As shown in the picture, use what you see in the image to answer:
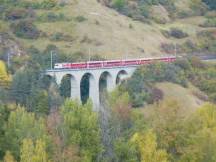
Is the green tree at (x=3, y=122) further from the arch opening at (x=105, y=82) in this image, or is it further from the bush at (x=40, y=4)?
the bush at (x=40, y=4)

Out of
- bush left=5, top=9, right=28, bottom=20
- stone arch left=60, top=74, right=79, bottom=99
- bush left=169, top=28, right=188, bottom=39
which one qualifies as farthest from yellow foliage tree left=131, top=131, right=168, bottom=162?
bush left=169, top=28, right=188, bottom=39

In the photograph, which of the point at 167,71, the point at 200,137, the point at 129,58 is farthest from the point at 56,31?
the point at 200,137

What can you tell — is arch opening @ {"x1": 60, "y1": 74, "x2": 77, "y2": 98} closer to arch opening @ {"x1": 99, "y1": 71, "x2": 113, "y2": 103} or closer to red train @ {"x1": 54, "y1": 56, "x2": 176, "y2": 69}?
red train @ {"x1": 54, "y1": 56, "x2": 176, "y2": 69}

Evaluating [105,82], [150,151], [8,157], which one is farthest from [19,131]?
[105,82]

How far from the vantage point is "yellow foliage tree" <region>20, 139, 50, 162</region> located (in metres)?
51.8

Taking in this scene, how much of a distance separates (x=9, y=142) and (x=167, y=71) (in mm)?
44035

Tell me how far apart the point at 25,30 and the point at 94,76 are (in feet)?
53.1

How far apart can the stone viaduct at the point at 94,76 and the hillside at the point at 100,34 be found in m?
5.92

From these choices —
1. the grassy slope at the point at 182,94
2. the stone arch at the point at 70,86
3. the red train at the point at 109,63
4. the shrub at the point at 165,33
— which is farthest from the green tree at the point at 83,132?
the shrub at the point at 165,33

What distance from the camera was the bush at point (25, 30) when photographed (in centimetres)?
10362

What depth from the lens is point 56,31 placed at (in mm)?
106312

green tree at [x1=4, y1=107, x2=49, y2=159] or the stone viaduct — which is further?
the stone viaduct

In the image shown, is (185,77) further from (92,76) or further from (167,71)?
(92,76)

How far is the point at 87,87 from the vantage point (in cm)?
9606
